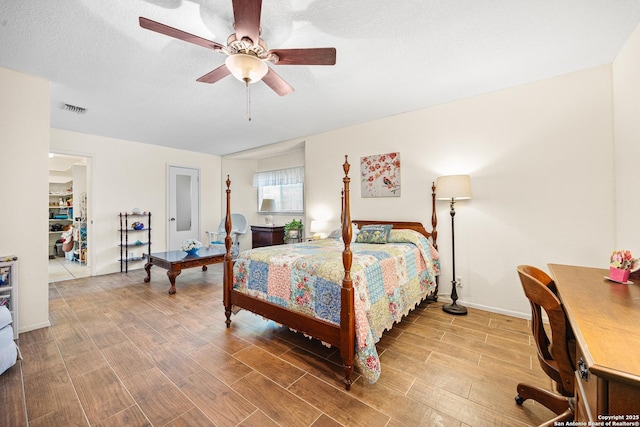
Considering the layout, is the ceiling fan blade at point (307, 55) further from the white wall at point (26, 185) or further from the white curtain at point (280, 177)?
the white curtain at point (280, 177)

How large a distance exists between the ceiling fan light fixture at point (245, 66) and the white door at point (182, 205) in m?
4.77

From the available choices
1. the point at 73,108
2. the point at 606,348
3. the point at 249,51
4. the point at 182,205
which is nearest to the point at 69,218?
the point at 182,205

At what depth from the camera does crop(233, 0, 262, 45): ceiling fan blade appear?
4.59 feet

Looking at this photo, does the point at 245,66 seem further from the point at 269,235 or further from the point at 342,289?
the point at 269,235

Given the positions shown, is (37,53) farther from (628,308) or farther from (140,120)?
(628,308)

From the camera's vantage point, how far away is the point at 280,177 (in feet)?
20.1

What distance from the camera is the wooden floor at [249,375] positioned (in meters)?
1.52

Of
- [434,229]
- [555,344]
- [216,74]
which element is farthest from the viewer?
[434,229]

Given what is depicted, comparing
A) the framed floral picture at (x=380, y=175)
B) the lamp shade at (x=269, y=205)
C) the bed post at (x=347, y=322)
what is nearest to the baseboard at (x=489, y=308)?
the framed floral picture at (x=380, y=175)

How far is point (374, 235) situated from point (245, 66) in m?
2.31

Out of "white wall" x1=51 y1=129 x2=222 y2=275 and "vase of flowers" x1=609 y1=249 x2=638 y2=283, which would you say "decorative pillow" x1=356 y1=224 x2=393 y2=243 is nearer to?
"vase of flowers" x1=609 y1=249 x2=638 y2=283

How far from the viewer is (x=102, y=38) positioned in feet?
6.65

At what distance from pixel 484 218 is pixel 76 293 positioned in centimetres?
570

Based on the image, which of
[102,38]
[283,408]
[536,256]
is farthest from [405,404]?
[102,38]
